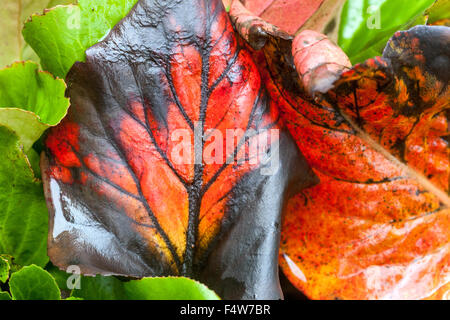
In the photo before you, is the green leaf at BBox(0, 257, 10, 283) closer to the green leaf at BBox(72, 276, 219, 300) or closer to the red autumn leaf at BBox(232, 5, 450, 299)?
the green leaf at BBox(72, 276, 219, 300)

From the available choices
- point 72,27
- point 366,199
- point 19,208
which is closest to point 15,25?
point 72,27

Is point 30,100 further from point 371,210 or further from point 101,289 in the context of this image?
point 371,210

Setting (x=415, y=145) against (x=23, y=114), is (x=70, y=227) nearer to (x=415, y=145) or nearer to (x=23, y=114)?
(x=23, y=114)

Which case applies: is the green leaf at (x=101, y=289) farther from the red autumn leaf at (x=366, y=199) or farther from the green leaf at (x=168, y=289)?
the red autumn leaf at (x=366, y=199)

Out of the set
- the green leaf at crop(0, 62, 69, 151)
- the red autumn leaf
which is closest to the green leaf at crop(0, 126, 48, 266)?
the green leaf at crop(0, 62, 69, 151)

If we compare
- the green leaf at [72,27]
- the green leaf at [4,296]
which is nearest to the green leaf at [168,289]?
the green leaf at [4,296]
